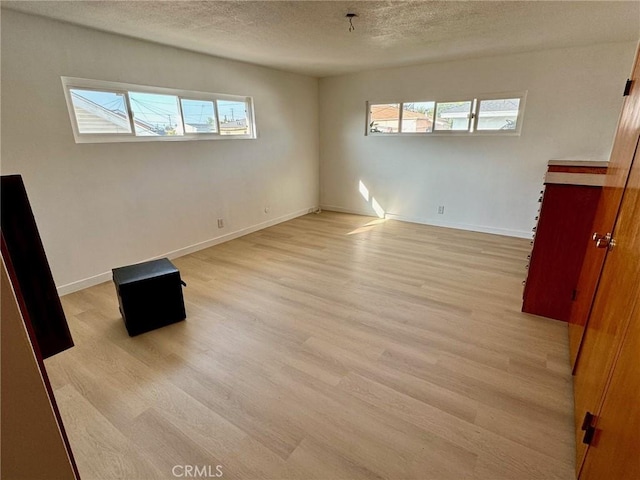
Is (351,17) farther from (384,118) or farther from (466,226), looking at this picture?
(466,226)

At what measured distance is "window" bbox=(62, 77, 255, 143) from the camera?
9.68ft

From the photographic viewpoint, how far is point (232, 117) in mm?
4406

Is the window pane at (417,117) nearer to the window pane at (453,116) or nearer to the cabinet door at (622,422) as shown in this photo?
the window pane at (453,116)

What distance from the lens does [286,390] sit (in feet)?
6.11

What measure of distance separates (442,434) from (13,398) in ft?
5.52

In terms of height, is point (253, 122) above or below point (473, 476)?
above

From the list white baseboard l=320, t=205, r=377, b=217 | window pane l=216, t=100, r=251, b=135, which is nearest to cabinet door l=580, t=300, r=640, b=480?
window pane l=216, t=100, r=251, b=135

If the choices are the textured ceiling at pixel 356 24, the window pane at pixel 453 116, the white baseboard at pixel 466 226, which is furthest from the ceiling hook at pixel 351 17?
the white baseboard at pixel 466 226

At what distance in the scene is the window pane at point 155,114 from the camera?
11.0 ft

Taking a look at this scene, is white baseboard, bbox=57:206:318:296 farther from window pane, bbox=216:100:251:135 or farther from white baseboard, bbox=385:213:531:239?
white baseboard, bbox=385:213:531:239

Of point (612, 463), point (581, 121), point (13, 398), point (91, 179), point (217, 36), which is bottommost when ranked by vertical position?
point (612, 463)

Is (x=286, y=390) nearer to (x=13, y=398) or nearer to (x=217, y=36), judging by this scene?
(x=13, y=398)

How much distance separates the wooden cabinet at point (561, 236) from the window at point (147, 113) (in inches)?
148

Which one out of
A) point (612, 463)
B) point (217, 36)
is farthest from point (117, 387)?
point (217, 36)
